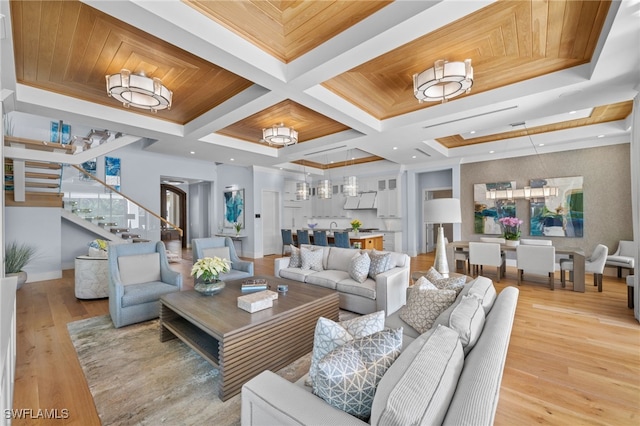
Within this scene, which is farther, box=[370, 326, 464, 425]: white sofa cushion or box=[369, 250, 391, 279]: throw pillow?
box=[369, 250, 391, 279]: throw pillow

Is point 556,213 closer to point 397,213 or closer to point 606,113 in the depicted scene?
point 606,113

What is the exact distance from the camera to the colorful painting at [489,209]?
6.55m

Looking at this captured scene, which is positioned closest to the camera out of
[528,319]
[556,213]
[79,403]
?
[79,403]

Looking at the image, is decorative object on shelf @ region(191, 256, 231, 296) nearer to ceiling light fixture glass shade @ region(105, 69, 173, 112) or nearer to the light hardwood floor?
the light hardwood floor

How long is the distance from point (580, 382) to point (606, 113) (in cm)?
496

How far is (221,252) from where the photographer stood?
14.7ft

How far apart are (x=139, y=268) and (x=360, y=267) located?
2.87m

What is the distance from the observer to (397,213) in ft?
27.1

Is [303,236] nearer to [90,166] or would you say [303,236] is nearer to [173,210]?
[90,166]

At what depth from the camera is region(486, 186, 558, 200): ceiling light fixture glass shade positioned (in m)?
5.60

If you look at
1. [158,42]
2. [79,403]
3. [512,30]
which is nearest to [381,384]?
[79,403]

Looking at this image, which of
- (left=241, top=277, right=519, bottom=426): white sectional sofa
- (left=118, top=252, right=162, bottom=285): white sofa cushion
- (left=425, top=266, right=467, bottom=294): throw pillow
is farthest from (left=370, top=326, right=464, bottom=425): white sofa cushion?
(left=118, top=252, right=162, bottom=285): white sofa cushion

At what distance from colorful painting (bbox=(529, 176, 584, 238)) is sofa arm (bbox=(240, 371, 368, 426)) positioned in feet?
23.5

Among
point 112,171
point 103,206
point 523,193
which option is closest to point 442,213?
point 523,193
